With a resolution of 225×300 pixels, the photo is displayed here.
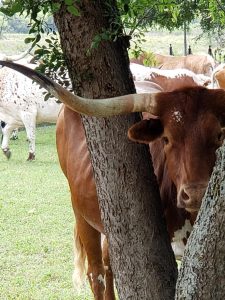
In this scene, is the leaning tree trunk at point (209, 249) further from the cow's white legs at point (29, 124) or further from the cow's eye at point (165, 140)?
the cow's white legs at point (29, 124)

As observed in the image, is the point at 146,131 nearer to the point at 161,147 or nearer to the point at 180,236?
the point at 161,147

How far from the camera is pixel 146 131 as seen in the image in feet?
11.1

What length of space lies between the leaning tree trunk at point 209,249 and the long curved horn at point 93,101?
22.5 inches

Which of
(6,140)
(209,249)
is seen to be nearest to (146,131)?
(209,249)

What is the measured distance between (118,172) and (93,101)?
1.68 ft

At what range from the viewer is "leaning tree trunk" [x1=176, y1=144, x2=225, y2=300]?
234 centimetres

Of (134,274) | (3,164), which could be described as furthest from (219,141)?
(3,164)

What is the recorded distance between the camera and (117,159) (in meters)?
3.21

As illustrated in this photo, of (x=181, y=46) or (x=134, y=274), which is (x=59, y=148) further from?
(x=181, y=46)

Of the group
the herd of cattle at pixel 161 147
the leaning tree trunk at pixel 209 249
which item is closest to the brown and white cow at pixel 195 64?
the herd of cattle at pixel 161 147

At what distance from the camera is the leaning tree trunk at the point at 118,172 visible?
3141 mm

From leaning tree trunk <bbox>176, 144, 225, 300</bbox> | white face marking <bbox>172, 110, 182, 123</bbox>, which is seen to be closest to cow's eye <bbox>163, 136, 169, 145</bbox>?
white face marking <bbox>172, 110, 182, 123</bbox>

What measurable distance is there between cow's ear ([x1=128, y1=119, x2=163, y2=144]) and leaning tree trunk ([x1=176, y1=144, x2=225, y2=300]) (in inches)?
33.9

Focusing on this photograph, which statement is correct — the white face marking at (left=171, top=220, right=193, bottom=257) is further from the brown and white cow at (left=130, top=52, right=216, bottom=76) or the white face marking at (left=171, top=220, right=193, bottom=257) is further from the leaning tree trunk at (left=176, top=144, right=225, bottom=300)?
the brown and white cow at (left=130, top=52, right=216, bottom=76)
